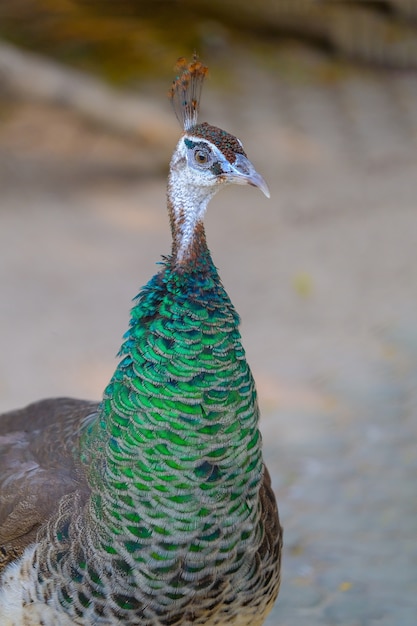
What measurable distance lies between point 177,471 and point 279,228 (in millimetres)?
4643

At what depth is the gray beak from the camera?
2.53m

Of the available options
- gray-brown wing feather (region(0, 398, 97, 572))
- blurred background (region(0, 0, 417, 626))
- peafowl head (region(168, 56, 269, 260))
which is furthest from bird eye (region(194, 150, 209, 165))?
blurred background (region(0, 0, 417, 626))

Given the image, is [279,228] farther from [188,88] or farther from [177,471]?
[177,471]

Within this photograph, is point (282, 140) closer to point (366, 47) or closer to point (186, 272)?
point (366, 47)

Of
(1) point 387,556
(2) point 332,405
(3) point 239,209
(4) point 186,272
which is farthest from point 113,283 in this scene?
(4) point 186,272

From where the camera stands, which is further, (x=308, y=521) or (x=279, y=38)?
(x=279, y=38)

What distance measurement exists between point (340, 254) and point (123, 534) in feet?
13.9

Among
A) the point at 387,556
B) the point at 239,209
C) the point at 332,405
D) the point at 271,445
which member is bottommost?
the point at 387,556

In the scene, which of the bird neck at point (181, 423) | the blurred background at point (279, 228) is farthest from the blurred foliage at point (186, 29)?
the bird neck at point (181, 423)

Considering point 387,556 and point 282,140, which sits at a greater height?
point 282,140

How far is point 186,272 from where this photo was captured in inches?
99.7

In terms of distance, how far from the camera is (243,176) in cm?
253

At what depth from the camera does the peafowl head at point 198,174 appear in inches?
100

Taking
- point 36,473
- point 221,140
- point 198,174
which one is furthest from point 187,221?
point 36,473
